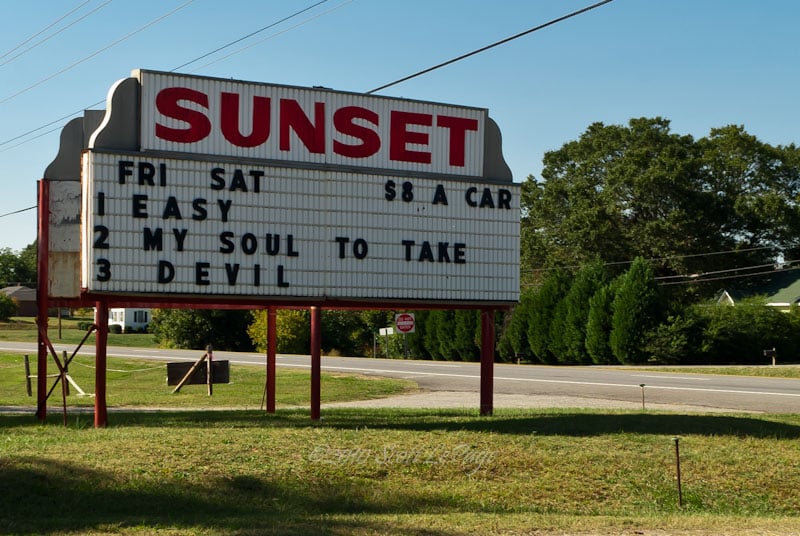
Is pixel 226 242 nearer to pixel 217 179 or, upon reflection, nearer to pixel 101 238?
pixel 217 179

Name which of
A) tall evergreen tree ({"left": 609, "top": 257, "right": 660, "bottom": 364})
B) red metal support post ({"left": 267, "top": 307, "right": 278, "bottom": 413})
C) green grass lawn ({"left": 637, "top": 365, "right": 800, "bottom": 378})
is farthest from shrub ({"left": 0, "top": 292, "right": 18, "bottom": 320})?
red metal support post ({"left": 267, "top": 307, "right": 278, "bottom": 413})

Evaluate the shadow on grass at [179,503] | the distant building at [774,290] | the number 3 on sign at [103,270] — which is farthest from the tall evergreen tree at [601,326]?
the shadow on grass at [179,503]

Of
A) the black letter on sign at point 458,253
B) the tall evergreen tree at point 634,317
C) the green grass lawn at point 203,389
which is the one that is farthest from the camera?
the tall evergreen tree at point 634,317

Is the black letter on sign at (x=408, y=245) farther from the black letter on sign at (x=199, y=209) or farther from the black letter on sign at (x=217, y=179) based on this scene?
the black letter on sign at (x=199, y=209)

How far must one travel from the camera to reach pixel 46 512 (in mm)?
9797

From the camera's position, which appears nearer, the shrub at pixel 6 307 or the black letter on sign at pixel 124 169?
the black letter on sign at pixel 124 169

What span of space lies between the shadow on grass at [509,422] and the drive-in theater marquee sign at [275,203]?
1.17 metres

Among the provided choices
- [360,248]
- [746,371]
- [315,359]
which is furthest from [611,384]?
[360,248]

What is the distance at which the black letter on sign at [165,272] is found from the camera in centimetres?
1448

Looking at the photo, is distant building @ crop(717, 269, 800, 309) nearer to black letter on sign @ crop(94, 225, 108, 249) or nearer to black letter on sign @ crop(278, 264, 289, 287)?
black letter on sign @ crop(278, 264, 289, 287)

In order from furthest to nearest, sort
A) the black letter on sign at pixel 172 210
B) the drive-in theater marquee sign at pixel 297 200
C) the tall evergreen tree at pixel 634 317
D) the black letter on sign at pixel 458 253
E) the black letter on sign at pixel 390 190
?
the tall evergreen tree at pixel 634 317 → the black letter on sign at pixel 458 253 → the black letter on sign at pixel 390 190 → the black letter on sign at pixel 172 210 → the drive-in theater marquee sign at pixel 297 200

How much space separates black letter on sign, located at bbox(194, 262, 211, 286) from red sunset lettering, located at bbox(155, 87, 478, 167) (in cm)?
184

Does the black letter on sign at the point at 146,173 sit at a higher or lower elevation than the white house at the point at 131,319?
higher

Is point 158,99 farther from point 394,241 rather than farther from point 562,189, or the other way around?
point 562,189
